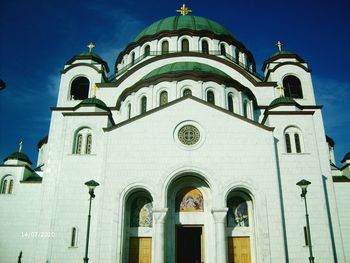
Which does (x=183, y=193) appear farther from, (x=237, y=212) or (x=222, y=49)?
(x=222, y=49)

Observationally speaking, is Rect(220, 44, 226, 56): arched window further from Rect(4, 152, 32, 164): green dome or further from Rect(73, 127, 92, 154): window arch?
Rect(4, 152, 32, 164): green dome

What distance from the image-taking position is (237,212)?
18844 millimetres

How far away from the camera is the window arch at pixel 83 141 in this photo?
67.8 feet

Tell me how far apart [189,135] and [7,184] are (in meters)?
14.5

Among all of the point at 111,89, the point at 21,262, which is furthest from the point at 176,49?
the point at 21,262

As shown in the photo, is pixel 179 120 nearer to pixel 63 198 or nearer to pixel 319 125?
pixel 63 198

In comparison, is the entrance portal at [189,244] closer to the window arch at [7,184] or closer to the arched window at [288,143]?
the arched window at [288,143]

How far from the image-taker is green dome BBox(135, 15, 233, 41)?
3266 cm

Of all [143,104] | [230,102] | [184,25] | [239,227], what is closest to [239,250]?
[239,227]

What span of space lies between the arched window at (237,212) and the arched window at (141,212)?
14.6ft

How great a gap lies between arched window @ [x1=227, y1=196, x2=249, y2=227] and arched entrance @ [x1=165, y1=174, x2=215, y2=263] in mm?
1182

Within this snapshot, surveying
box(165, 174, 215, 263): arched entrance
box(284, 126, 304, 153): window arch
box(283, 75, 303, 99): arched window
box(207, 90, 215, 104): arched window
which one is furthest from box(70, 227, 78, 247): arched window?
box(283, 75, 303, 99): arched window

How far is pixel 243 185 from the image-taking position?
1812 centimetres
